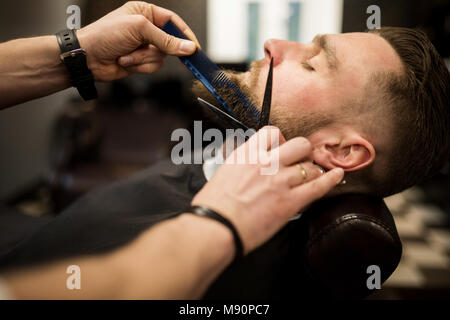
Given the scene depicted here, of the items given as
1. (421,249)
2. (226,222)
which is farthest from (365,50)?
(421,249)

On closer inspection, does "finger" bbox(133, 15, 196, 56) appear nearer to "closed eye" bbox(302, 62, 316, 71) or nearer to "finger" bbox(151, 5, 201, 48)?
"finger" bbox(151, 5, 201, 48)

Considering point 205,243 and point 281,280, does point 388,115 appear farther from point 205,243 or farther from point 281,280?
point 205,243

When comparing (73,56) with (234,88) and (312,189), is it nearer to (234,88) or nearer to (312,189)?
(234,88)

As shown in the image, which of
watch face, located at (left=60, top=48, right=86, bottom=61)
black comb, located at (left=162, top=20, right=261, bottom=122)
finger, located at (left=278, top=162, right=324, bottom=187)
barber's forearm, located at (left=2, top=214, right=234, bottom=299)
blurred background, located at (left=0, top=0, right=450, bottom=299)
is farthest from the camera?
blurred background, located at (left=0, top=0, right=450, bottom=299)

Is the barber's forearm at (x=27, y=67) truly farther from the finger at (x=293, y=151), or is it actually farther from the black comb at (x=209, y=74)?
the finger at (x=293, y=151)

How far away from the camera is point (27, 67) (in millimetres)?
1253

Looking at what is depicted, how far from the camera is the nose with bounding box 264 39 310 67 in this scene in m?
1.19

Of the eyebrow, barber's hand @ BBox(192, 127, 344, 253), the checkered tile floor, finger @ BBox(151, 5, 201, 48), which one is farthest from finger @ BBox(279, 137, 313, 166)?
the checkered tile floor

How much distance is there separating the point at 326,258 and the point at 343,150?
44cm

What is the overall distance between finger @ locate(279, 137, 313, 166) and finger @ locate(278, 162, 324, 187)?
0.02 m

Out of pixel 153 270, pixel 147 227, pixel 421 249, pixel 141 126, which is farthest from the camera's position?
pixel 141 126

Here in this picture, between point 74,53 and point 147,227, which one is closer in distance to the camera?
point 147,227

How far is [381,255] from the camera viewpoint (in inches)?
31.8
